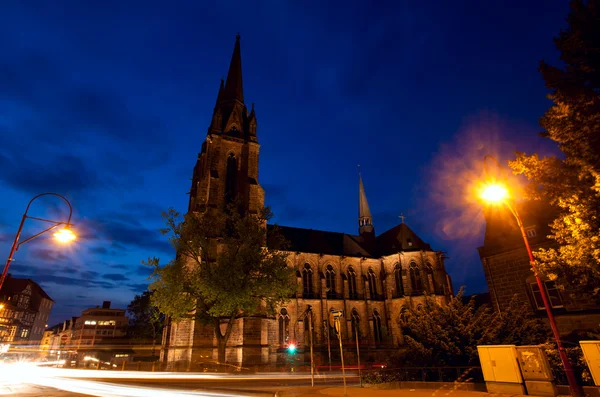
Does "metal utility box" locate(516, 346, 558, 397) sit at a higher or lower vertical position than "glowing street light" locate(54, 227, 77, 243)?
lower

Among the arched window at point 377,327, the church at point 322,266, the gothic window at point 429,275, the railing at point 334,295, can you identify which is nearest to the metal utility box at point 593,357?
the church at point 322,266

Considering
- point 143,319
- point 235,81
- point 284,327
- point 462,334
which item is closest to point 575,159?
point 462,334

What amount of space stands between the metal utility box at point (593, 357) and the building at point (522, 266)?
10109 millimetres

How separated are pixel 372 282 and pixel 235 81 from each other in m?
32.1

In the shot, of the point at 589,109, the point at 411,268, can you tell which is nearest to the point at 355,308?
the point at 411,268

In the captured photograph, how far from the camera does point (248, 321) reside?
83.0ft

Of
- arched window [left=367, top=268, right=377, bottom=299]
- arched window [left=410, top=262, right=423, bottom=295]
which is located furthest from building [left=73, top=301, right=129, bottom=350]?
arched window [left=410, top=262, right=423, bottom=295]

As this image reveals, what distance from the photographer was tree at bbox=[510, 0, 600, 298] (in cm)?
937

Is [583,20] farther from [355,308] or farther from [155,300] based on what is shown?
[355,308]

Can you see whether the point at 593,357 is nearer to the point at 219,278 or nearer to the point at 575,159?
the point at 575,159

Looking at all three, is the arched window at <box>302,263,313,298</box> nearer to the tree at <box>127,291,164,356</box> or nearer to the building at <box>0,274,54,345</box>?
the tree at <box>127,291,164,356</box>

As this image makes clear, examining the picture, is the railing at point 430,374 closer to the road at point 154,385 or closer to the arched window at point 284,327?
the road at point 154,385

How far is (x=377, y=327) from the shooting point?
38.1 meters

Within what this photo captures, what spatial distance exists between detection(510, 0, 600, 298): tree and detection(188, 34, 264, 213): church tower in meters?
22.0
